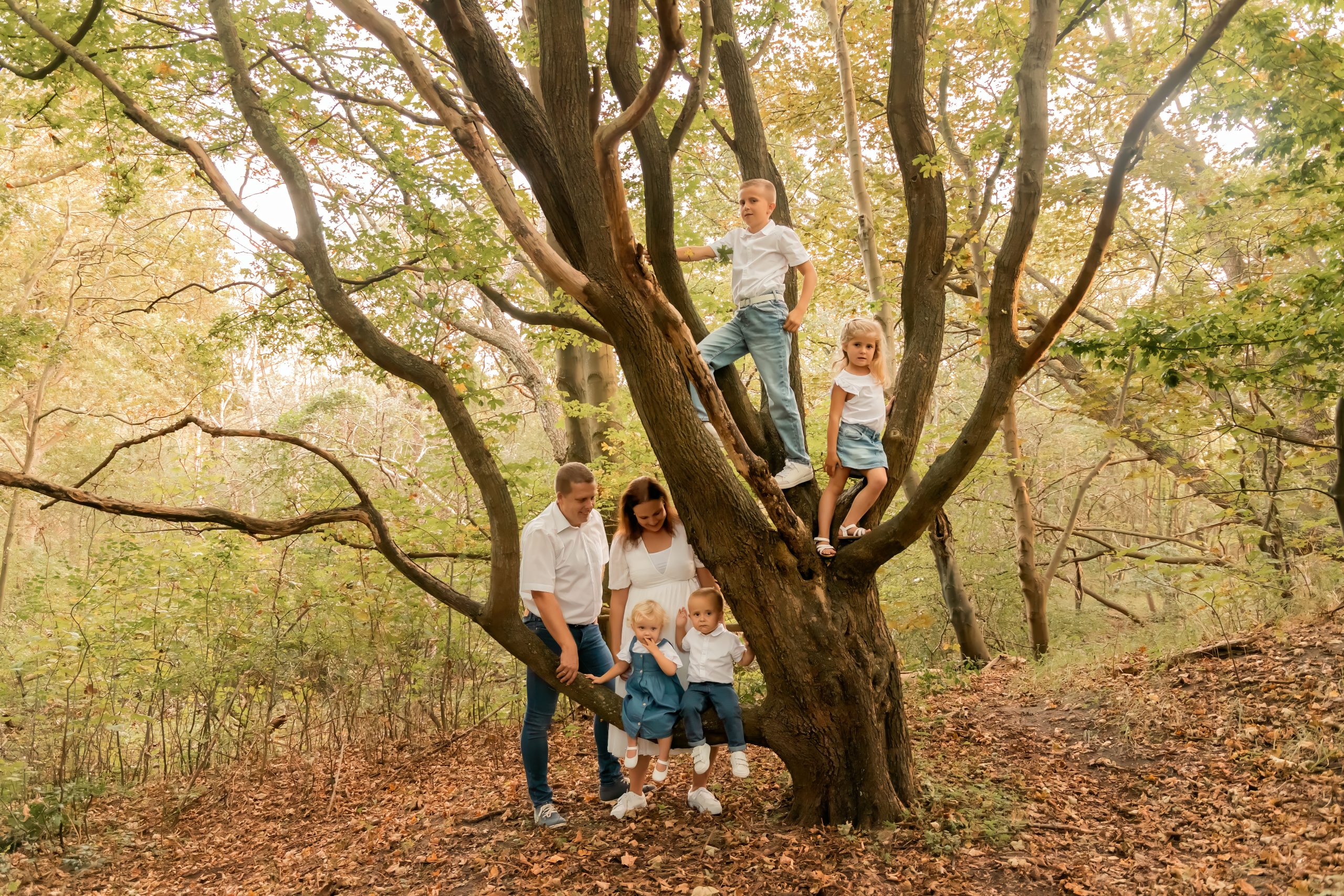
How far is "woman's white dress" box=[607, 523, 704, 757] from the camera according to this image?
3.97 meters

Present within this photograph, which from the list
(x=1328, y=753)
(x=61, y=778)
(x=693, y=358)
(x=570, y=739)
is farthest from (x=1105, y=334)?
(x=61, y=778)

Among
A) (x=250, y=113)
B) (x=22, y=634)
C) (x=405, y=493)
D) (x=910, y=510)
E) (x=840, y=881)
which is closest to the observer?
(x=840, y=881)

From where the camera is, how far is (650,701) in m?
3.78

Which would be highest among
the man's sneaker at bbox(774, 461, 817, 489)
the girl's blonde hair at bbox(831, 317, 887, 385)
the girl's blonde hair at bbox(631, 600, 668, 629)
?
the girl's blonde hair at bbox(831, 317, 887, 385)

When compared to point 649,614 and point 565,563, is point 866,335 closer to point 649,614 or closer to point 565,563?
point 649,614

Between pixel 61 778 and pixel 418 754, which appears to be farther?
pixel 418 754

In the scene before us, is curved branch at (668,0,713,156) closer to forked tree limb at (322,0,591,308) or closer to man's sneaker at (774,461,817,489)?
forked tree limb at (322,0,591,308)

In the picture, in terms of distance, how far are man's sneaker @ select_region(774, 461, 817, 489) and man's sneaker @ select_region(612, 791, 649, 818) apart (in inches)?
70.2

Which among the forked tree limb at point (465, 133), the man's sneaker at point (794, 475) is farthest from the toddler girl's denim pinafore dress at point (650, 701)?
the forked tree limb at point (465, 133)

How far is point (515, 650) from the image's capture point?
13.2ft

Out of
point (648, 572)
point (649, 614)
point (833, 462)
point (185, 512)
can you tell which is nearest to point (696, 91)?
point (833, 462)

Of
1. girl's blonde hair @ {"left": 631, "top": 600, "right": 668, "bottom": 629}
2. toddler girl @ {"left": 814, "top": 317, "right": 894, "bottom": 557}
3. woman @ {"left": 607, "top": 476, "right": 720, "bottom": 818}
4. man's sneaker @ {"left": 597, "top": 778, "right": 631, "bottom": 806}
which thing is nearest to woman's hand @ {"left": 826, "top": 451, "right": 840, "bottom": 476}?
toddler girl @ {"left": 814, "top": 317, "right": 894, "bottom": 557}

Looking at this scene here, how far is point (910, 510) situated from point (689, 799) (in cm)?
189

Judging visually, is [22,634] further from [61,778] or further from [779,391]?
[779,391]
